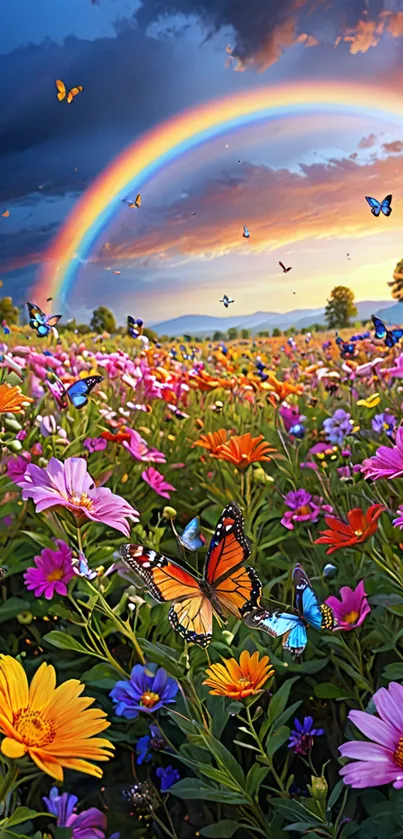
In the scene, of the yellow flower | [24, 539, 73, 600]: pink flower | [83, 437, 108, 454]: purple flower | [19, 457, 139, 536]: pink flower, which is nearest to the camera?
the yellow flower

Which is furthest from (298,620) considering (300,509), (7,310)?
(7,310)

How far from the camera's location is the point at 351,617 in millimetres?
698

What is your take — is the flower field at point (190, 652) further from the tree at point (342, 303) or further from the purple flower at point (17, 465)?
the tree at point (342, 303)

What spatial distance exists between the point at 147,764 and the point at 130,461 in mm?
613

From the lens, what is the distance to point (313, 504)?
1.13 m

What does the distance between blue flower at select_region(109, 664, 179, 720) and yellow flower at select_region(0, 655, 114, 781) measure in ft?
0.87

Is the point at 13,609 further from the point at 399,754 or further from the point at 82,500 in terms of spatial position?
the point at 399,754

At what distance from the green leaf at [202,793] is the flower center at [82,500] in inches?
10.3

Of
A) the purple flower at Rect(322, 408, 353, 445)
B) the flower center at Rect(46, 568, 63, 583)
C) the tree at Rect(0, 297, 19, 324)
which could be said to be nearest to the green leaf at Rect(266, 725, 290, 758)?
the flower center at Rect(46, 568, 63, 583)

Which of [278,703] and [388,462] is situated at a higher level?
[388,462]

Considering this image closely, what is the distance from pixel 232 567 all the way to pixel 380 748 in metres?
0.17

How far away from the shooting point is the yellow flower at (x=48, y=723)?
37cm

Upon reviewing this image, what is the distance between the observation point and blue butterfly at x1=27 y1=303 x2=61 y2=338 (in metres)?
1.32

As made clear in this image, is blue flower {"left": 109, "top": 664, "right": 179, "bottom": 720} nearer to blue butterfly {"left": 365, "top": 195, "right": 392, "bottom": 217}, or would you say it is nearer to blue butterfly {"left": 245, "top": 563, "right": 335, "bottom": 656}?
blue butterfly {"left": 245, "top": 563, "right": 335, "bottom": 656}
